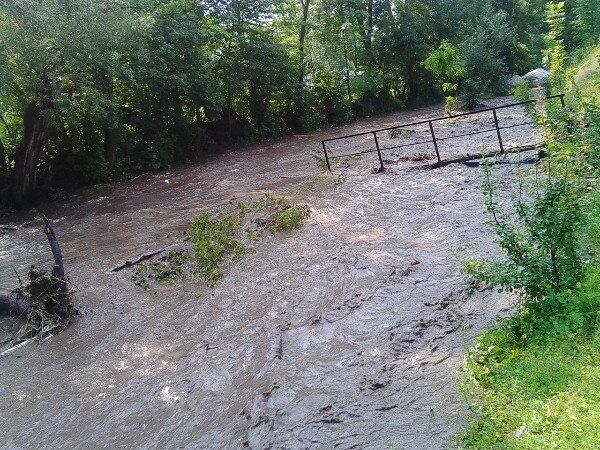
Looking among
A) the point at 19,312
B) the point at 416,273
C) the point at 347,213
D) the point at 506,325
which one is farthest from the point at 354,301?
the point at 19,312

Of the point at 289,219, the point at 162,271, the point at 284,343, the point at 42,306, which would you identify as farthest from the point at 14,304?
the point at 289,219

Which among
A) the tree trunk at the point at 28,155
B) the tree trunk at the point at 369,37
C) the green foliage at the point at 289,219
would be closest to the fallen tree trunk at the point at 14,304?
the green foliage at the point at 289,219

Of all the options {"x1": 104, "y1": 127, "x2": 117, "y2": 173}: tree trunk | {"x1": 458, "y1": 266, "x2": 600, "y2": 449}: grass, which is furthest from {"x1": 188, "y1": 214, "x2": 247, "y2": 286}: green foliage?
{"x1": 104, "y1": 127, "x2": 117, "y2": 173}: tree trunk

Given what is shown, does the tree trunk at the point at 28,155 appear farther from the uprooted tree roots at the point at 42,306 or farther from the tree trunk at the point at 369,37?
the tree trunk at the point at 369,37

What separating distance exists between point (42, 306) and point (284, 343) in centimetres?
410

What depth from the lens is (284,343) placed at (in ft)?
21.1

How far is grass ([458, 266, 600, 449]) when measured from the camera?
337cm

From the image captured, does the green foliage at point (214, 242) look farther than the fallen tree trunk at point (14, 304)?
Yes

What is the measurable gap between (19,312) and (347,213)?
6505 mm

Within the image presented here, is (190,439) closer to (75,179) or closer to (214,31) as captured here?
(75,179)

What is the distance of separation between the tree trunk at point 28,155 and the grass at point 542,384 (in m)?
16.4

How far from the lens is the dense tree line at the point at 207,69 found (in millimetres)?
14883

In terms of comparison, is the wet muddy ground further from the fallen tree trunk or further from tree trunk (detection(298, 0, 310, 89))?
tree trunk (detection(298, 0, 310, 89))

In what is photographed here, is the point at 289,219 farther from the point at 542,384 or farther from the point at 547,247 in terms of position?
the point at 542,384
